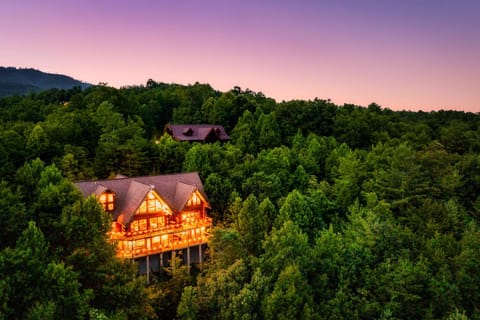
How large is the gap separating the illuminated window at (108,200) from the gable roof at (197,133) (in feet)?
79.4

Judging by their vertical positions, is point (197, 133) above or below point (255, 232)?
above

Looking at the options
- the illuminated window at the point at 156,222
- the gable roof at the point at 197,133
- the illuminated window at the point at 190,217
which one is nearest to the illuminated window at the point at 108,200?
the illuminated window at the point at 156,222

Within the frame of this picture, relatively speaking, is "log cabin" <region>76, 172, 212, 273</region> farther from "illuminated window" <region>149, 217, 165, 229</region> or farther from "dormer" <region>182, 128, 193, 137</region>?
"dormer" <region>182, 128, 193, 137</region>

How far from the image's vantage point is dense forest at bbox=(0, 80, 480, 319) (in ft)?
77.0

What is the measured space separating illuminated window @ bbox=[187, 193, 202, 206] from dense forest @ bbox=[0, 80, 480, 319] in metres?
3.02

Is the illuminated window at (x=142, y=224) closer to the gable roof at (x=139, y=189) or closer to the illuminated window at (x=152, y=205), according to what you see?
the illuminated window at (x=152, y=205)

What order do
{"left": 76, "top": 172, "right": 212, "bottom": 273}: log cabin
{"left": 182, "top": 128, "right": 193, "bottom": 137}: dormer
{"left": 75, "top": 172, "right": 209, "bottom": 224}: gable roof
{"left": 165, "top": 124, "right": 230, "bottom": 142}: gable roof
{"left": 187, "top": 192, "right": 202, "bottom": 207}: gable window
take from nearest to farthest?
1. {"left": 76, "top": 172, "right": 212, "bottom": 273}: log cabin
2. {"left": 75, "top": 172, "right": 209, "bottom": 224}: gable roof
3. {"left": 187, "top": 192, "right": 202, "bottom": 207}: gable window
4. {"left": 165, "top": 124, "right": 230, "bottom": 142}: gable roof
5. {"left": 182, "top": 128, "right": 193, "bottom": 137}: dormer

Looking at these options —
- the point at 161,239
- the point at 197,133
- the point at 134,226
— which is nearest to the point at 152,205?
the point at 134,226

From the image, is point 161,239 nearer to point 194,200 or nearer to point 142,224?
point 142,224

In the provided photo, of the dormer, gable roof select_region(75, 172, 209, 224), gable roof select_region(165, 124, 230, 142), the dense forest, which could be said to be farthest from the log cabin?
the dormer

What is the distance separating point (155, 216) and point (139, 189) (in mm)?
2860

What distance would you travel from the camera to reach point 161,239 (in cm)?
3556

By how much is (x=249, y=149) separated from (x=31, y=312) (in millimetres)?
41816

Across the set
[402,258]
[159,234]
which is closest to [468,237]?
[402,258]
